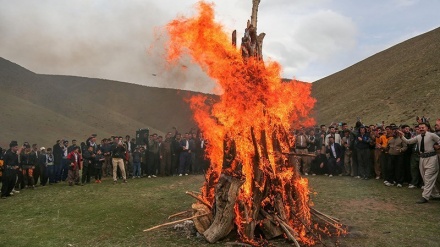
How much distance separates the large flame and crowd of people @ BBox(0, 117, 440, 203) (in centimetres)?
419

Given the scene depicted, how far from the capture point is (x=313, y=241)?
779 cm

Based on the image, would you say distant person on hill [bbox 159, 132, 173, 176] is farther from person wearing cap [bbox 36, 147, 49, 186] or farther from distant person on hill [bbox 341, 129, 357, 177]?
distant person on hill [bbox 341, 129, 357, 177]

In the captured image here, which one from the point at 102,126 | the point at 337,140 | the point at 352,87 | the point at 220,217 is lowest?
the point at 220,217

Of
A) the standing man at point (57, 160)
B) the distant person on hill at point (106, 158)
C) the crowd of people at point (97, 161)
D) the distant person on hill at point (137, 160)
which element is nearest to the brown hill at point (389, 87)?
the crowd of people at point (97, 161)

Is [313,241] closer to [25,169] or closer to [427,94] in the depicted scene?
[25,169]

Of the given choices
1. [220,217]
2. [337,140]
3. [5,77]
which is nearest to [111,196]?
[220,217]

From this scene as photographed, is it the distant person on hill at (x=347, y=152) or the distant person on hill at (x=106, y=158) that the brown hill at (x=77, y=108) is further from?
the distant person on hill at (x=347, y=152)

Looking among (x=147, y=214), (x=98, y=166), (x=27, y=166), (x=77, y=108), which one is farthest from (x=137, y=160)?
(x=77, y=108)

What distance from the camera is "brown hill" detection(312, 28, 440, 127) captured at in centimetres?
4616

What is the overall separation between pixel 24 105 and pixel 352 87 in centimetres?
6300

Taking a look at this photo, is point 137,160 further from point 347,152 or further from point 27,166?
point 347,152

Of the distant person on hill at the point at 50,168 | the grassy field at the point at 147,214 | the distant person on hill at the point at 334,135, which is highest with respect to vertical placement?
the distant person on hill at the point at 334,135

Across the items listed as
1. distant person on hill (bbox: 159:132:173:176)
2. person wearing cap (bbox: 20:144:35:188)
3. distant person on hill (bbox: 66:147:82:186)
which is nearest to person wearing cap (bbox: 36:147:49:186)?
person wearing cap (bbox: 20:144:35:188)

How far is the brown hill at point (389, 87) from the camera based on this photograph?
4616 cm
